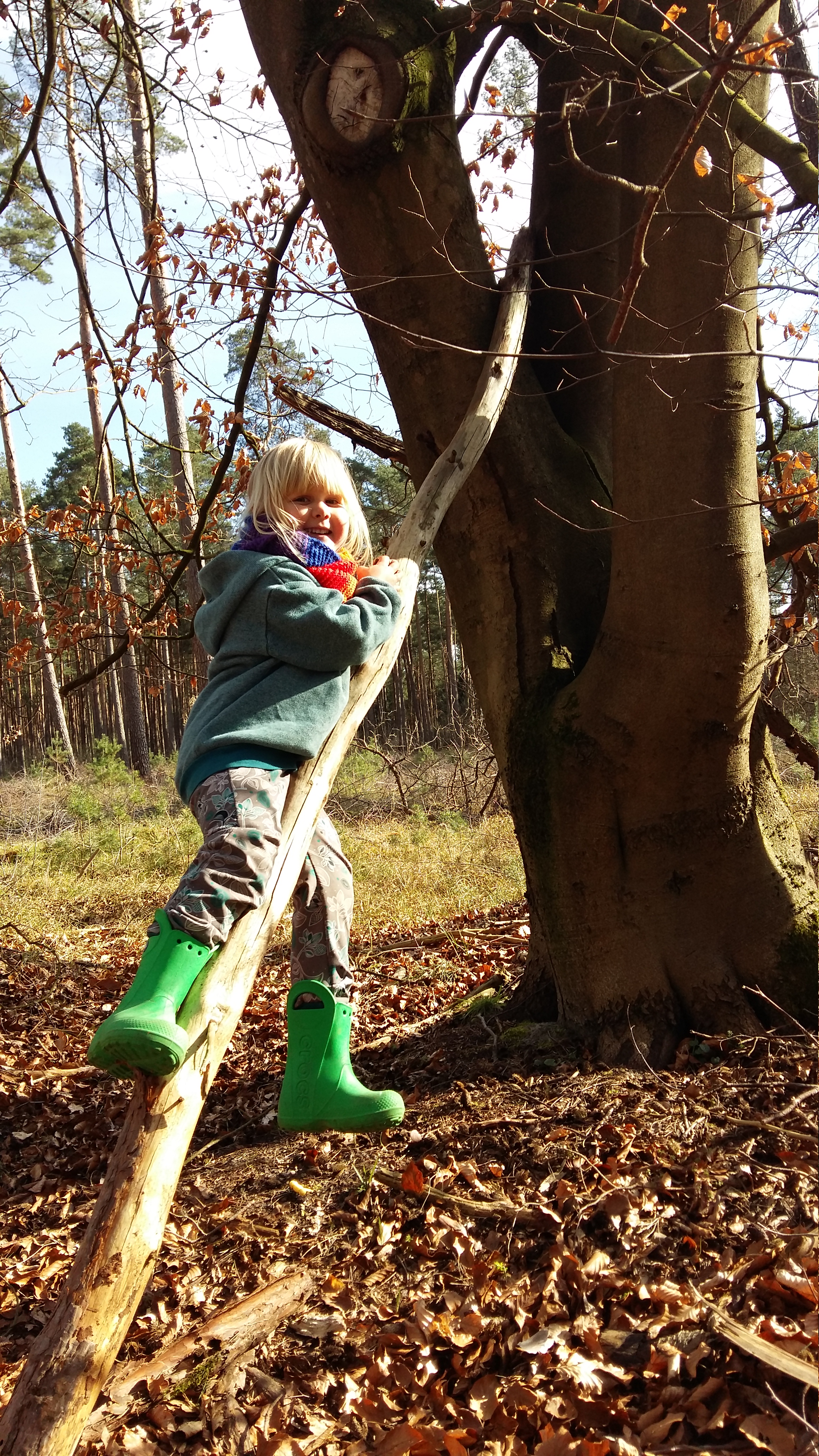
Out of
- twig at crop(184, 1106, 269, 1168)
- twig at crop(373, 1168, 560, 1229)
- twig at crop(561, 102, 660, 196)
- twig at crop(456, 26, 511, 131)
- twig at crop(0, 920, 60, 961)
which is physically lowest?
twig at crop(184, 1106, 269, 1168)

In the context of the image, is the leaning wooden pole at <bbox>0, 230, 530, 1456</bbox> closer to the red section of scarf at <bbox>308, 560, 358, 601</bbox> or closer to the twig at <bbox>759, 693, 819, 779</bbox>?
the red section of scarf at <bbox>308, 560, 358, 601</bbox>

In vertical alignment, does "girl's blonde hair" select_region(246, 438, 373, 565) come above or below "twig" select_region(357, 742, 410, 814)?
above

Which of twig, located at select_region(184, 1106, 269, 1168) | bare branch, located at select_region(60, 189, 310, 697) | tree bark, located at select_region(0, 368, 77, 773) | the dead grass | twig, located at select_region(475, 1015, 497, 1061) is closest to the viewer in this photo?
twig, located at select_region(184, 1106, 269, 1168)

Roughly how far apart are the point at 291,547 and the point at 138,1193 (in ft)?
5.93

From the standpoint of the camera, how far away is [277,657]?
2711 mm

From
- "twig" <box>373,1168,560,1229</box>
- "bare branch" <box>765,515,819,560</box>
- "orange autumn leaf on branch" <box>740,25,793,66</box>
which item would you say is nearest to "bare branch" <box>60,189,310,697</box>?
"orange autumn leaf on branch" <box>740,25,793,66</box>

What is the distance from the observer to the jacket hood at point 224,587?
2.77 m

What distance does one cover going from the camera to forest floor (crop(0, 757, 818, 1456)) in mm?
1965

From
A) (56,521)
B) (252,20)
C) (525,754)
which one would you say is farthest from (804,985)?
(56,521)

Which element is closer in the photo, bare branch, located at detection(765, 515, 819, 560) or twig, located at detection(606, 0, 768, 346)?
twig, located at detection(606, 0, 768, 346)

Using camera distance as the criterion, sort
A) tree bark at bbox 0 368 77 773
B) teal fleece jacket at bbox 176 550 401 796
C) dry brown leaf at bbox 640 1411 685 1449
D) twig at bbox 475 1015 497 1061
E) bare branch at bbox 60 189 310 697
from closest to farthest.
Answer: dry brown leaf at bbox 640 1411 685 1449 → teal fleece jacket at bbox 176 550 401 796 → twig at bbox 475 1015 497 1061 → bare branch at bbox 60 189 310 697 → tree bark at bbox 0 368 77 773

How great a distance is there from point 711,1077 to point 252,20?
4.24 meters

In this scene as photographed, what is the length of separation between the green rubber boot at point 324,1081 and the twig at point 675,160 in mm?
2125

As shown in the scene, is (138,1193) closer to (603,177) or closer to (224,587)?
(224,587)
